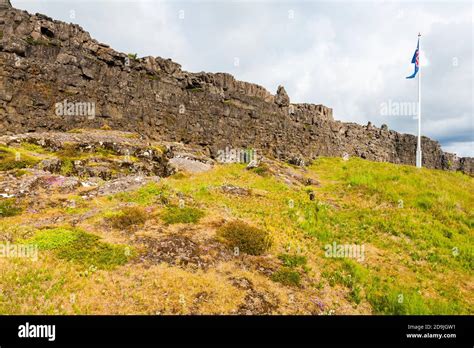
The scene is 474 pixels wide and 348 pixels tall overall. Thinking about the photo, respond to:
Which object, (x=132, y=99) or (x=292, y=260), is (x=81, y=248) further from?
(x=132, y=99)

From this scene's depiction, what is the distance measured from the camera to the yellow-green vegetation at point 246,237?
610 inches

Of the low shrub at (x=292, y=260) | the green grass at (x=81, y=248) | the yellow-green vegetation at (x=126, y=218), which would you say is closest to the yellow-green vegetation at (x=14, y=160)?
the yellow-green vegetation at (x=126, y=218)

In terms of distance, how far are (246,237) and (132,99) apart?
36.8 m

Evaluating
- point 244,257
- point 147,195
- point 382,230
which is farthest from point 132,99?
point 382,230

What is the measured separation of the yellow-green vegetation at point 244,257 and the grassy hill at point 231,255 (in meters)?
0.06

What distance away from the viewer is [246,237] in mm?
16359

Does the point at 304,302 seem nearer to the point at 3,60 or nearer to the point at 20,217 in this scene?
the point at 20,217

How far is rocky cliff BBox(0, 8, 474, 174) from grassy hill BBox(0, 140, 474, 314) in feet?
75.0

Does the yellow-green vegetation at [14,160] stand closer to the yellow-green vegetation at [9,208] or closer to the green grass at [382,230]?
the yellow-green vegetation at [9,208]

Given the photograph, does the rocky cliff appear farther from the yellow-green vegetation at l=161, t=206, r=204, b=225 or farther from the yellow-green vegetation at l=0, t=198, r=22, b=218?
the yellow-green vegetation at l=161, t=206, r=204, b=225

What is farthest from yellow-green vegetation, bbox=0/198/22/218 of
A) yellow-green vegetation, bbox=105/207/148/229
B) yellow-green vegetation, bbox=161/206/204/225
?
yellow-green vegetation, bbox=161/206/204/225
